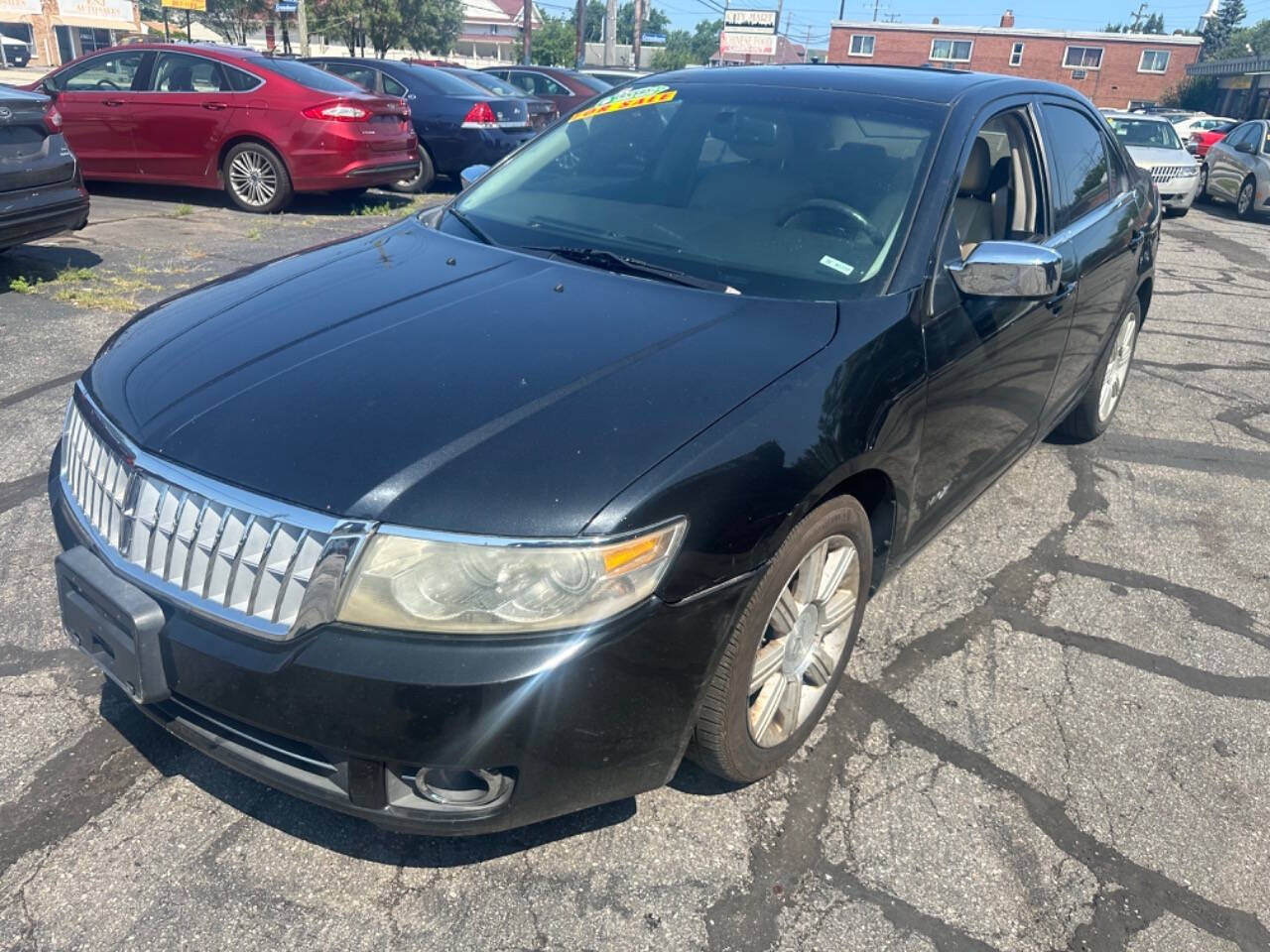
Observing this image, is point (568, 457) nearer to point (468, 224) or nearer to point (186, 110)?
point (468, 224)

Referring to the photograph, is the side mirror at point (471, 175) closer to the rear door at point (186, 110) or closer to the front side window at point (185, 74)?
the rear door at point (186, 110)

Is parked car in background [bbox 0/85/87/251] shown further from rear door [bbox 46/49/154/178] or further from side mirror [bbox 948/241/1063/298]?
side mirror [bbox 948/241/1063/298]

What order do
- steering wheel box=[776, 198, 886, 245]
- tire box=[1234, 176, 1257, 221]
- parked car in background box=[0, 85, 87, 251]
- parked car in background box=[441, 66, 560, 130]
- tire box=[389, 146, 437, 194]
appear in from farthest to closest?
tire box=[1234, 176, 1257, 221] → parked car in background box=[441, 66, 560, 130] → tire box=[389, 146, 437, 194] → parked car in background box=[0, 85, 87, 251] → steering wheel box=[776, 198, 886, 245]

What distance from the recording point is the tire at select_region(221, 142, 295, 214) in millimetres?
9477

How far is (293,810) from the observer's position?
7.87ft

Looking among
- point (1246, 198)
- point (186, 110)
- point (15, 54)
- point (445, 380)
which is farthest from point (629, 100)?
point (15, 54)

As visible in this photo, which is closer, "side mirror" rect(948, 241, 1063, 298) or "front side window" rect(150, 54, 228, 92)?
"side mirror" rect(948, 241, 1063, 298)

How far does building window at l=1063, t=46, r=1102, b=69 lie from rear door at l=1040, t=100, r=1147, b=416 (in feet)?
211

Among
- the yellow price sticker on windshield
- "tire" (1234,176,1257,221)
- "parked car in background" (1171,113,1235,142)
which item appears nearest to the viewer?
the yellow price sticker on windshield

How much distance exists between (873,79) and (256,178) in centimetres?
774

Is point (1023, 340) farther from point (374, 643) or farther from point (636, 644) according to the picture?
point (374, 643)

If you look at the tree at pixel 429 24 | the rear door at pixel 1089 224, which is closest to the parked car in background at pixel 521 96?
the rear door at pixel 1089 224

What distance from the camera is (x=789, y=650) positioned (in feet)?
8.18

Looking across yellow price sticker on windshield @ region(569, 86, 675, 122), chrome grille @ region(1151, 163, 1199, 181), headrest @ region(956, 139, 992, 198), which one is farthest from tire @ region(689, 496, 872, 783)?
chrome grille @ region(1151, 163, 1199, 181)
